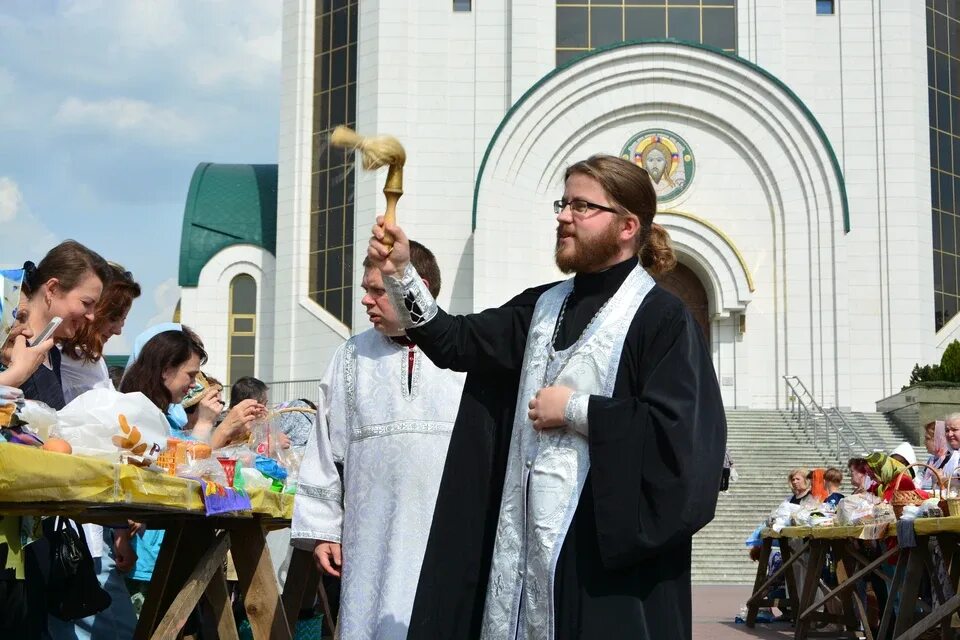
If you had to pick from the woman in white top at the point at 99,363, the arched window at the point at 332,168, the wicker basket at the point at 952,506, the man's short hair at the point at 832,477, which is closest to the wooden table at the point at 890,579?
the wicker basket at the point at 952,506

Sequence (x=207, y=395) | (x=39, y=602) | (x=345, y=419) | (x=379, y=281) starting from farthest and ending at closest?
(x=207, y=395), (x=345, y=419), (x=39, y=602), (x=379, y=281)

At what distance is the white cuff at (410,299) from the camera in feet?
13.1

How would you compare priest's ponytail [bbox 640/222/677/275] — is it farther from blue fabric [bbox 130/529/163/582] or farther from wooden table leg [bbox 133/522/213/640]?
blue fabric [bbox 130/529/163/582]

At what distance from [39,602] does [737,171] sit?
80.1 ft

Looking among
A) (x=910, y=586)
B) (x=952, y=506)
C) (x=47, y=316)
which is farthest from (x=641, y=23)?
(x=47, y=316)

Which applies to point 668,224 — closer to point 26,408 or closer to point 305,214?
point 305,214

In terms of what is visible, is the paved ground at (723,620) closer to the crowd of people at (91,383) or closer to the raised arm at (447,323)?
the crowd of people at (91,383)

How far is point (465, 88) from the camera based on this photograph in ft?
94.1

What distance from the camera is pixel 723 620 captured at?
12523 millimetres

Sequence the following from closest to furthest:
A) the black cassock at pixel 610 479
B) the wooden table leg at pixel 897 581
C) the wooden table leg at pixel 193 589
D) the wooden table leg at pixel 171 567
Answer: the black cassock at pixel 610 479, the wooden table leg at pixel 193 589, the wooden table leg at pixel 171 567, the wooden table leg at pixel 897 581

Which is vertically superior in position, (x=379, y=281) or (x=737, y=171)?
(x=737, y=171)

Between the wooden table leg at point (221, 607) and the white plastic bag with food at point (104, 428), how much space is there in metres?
1.19

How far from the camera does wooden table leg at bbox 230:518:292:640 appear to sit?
20.5 feet

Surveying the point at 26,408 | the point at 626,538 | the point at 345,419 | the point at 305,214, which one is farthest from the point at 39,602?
the point at 305,214
